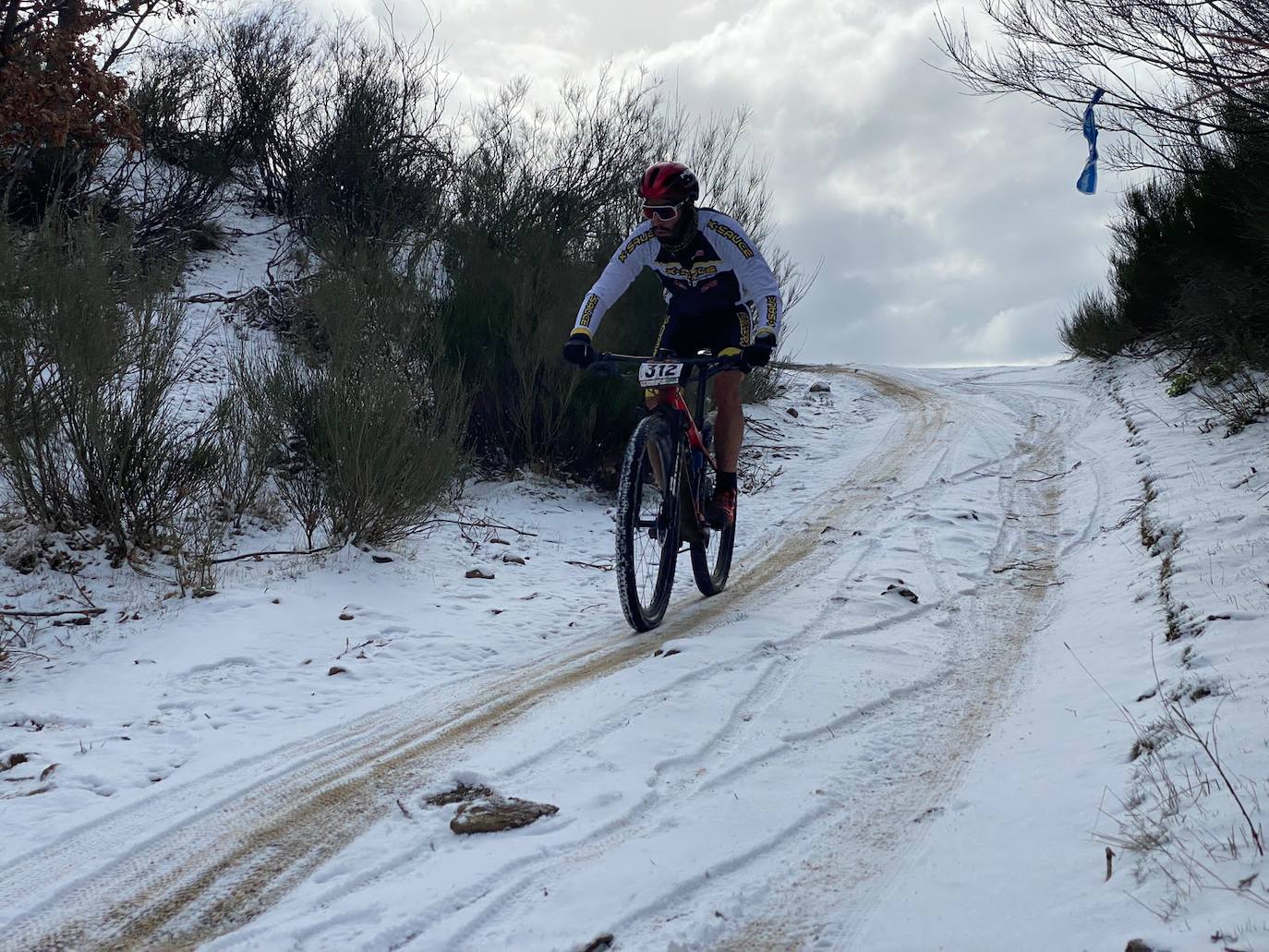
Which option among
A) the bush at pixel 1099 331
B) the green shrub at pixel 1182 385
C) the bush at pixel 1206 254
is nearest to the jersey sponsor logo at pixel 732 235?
the bush at pixel 1206 254

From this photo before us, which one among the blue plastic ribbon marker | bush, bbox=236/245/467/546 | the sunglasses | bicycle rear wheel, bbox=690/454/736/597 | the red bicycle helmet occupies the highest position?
the blue plastic ribbon marker

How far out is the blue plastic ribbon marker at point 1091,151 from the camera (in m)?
7.77

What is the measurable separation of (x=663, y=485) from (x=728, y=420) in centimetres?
68

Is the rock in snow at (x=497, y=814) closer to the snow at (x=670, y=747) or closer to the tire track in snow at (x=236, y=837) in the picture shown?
the snow at (x=670, y=747)

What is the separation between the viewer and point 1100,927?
7.16 ft

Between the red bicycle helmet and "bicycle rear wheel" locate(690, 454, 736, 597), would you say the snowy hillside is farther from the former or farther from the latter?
the red bicycle helmet

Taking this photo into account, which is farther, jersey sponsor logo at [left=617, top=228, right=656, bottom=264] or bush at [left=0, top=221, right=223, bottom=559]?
bush at [left=0, top=221, right=223, bottom=559]

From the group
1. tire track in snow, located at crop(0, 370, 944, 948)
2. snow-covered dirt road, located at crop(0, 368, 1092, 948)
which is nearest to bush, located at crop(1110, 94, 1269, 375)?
snow-covered dirt road, located at crop(0, 368, 1092, 948)

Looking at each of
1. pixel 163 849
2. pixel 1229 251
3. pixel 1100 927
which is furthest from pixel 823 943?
pixel 1229 251

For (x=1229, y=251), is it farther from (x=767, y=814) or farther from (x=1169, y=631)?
(x=767, y=814)

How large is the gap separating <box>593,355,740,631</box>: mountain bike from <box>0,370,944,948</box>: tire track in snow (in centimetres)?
80

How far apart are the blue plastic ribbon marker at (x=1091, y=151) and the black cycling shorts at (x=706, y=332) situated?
3.97 metres

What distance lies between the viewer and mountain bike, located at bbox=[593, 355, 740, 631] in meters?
4.87

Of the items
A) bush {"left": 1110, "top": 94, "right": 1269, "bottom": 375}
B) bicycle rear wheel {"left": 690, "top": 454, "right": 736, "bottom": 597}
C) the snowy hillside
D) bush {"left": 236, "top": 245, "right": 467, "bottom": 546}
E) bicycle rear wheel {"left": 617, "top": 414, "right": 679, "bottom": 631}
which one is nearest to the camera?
the snowy hillside
